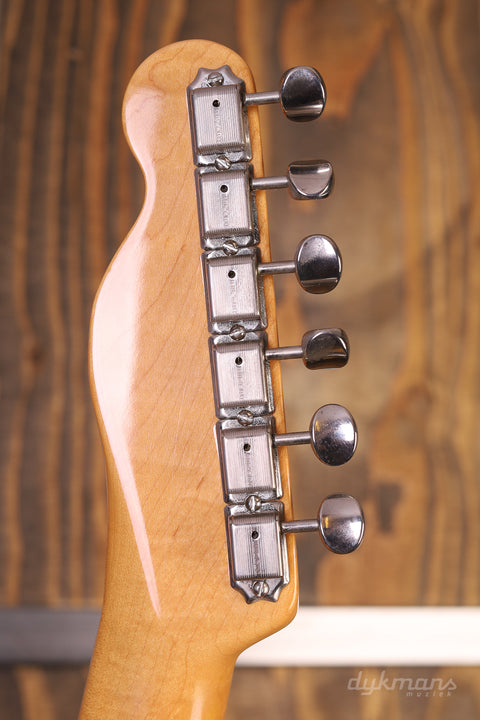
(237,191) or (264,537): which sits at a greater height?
(237,191)

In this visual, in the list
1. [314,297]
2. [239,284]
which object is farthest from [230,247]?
[314,297]

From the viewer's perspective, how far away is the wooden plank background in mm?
713

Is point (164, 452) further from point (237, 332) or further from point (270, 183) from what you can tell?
point (270, 183)

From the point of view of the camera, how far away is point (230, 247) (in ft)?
1.38

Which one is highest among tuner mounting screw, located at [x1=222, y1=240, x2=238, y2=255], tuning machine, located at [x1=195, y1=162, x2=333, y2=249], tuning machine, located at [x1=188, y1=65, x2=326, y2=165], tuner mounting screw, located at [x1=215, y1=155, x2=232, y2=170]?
tuning machine, located at [x1=188, y1=65, x2=326, y2=165]

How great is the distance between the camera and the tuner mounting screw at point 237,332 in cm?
42

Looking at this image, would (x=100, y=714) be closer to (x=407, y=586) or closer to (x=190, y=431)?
(x=190, y=431)

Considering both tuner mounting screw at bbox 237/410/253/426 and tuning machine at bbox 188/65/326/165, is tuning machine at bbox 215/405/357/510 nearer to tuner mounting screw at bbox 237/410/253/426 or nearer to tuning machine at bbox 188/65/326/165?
tuner mounting screw at bbox 237/410/253/426

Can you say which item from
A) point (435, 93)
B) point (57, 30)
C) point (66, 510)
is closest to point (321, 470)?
point (66, 510)

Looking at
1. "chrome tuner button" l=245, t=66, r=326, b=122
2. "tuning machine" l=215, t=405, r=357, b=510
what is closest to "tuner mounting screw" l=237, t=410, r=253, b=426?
"tuning machine" l=215, t=405, r=357, b=510

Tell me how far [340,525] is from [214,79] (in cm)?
32

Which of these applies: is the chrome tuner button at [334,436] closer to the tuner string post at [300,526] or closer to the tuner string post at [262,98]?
the tuner string post at [300,526]

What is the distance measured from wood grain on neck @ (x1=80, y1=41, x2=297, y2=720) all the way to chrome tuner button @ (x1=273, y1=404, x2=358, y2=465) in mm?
38

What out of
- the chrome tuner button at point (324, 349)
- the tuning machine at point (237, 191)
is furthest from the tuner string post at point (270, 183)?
the chrome tuner button at point (324, 349)
